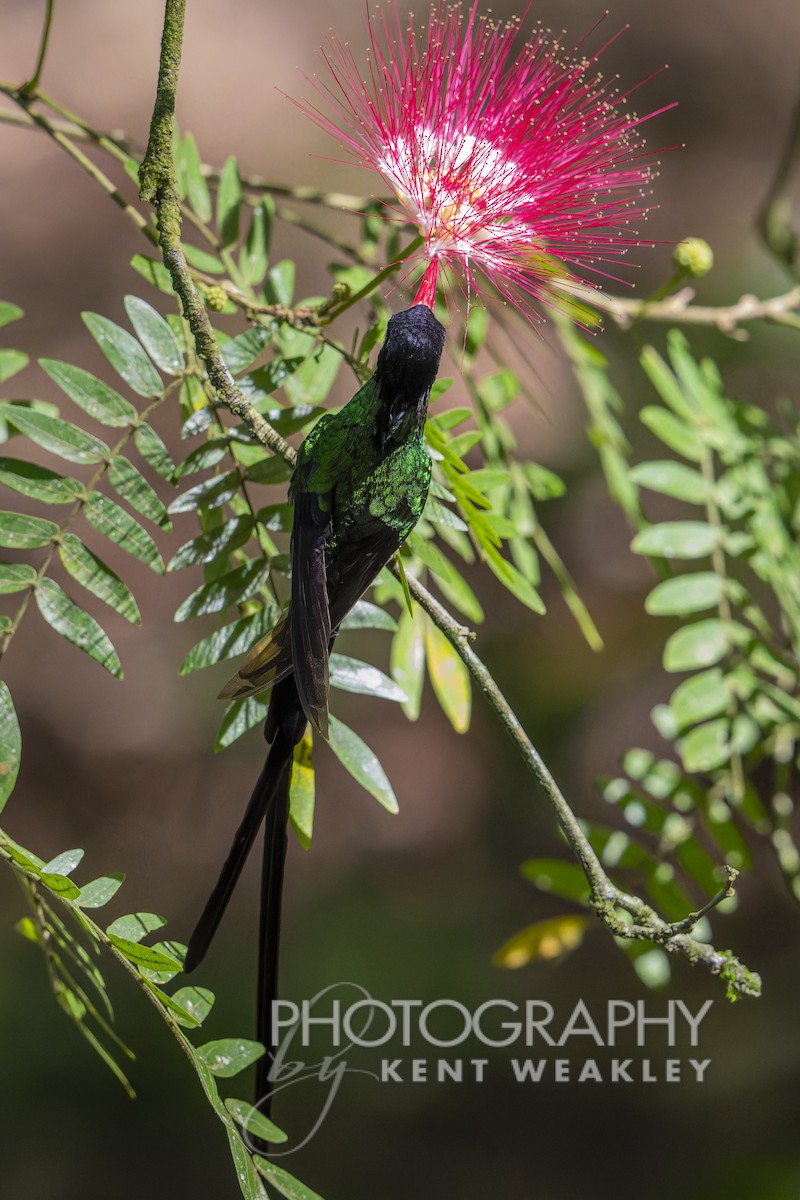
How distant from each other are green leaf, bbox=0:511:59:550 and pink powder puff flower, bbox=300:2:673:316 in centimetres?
40

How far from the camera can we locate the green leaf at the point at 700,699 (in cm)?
131

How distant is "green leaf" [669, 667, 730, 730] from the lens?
131 centimetres

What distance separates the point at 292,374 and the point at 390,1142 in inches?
72.1

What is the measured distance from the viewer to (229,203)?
4.05 feet

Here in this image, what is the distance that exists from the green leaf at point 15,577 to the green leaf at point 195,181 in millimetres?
500

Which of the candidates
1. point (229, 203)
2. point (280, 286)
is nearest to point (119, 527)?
point (280, 286)

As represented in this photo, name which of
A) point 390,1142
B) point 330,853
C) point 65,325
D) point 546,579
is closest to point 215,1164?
point 390,1142

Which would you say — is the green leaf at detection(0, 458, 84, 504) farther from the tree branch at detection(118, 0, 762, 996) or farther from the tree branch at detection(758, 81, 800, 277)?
the tree branch at detection(758, 81, 800, 277)

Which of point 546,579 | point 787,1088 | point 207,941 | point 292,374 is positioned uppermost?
point 546,579

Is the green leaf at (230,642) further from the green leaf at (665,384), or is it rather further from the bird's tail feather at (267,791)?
the green leaf at (665,384)

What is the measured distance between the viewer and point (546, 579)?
276 centimetres

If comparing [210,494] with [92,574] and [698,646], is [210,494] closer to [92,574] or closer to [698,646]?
[92,574]

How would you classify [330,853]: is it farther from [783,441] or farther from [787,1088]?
[783,441]

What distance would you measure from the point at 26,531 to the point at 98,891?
32cm
